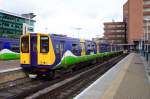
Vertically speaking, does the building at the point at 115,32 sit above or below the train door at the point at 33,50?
above

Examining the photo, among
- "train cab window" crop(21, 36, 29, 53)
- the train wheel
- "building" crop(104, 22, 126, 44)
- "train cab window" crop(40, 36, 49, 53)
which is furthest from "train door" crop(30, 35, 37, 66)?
"building" crop(104, 22, 126, 44)

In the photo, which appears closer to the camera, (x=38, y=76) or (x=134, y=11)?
(x=38, y=76)

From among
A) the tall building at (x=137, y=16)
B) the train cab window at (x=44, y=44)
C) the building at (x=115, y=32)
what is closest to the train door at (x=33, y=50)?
the train cab window at (x=44, y=44)

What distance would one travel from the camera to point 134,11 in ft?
392

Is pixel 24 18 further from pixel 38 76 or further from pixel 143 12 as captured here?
pixel 38 76

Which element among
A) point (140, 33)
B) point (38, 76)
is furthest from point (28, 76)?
point (140, 33)

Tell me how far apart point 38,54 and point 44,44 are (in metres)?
0.72

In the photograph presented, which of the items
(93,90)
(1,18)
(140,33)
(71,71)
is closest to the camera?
(93,90)

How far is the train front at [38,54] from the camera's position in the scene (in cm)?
2005

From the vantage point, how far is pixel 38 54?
66.1 ft

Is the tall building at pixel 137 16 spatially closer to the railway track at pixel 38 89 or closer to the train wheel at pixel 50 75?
the train wheel at pixel 50 75

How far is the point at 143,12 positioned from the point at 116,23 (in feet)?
155

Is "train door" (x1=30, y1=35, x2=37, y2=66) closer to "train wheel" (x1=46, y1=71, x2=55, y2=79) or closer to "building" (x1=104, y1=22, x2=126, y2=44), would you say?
"train wheel" (x1=46, y1=71, x2=55, y2=79)

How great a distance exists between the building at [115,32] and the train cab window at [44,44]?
146 meters
